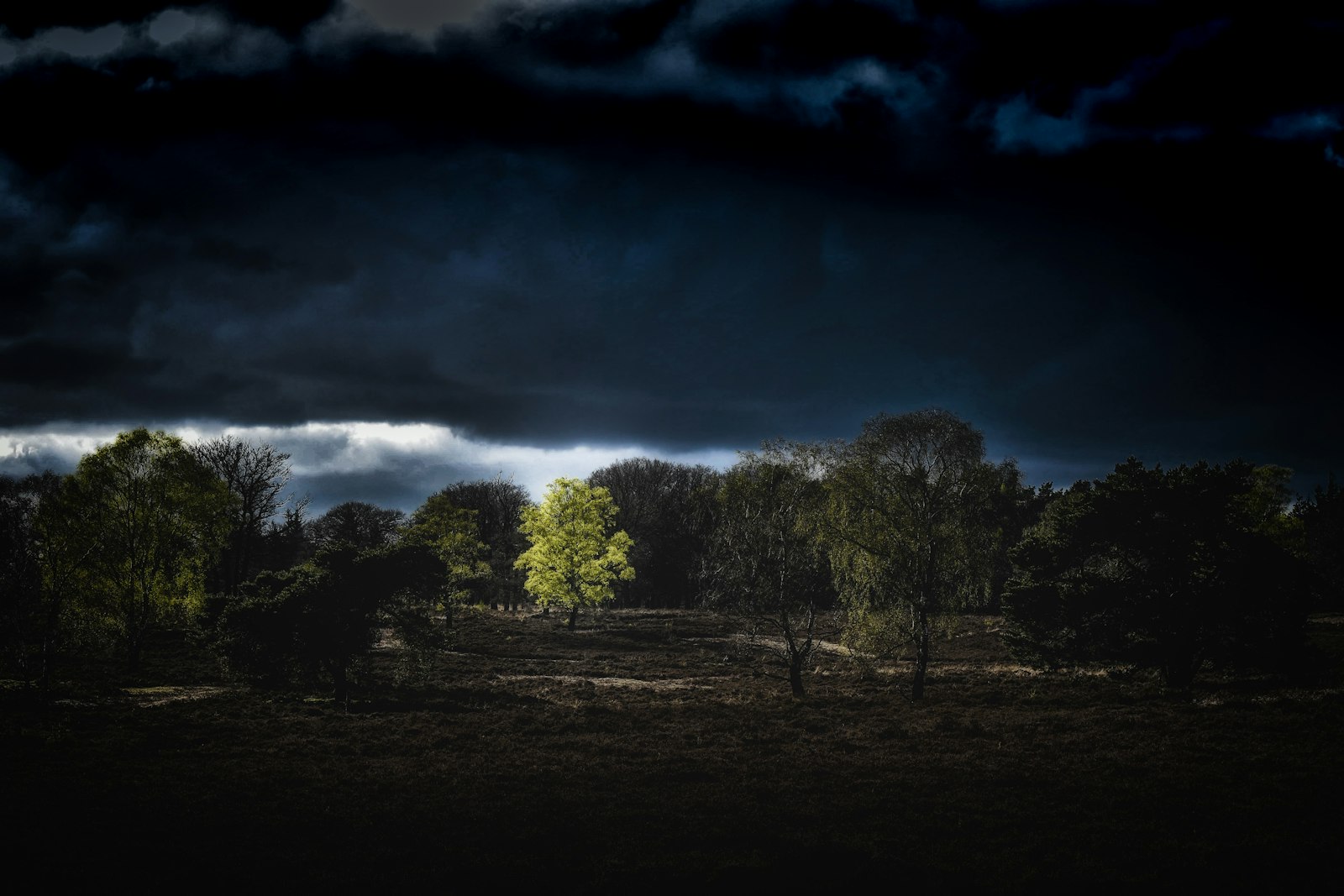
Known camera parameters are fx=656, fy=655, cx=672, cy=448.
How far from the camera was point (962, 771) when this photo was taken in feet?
61.7

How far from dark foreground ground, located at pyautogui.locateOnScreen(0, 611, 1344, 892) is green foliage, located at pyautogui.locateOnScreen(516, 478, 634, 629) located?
23.1 meters

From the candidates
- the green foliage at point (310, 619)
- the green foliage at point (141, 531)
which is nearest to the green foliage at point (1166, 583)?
the green foliage at point (310, 619)

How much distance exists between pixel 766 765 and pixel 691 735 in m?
4.68

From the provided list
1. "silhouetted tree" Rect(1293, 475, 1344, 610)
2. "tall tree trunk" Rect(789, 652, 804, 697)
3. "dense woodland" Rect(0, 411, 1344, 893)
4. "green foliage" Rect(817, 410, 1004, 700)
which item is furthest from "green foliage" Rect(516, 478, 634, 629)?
"silhouetted tree" Rect(1293, 475, 1344, 610)

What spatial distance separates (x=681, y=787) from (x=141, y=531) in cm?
3643

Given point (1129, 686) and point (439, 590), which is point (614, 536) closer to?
point (439, 590)

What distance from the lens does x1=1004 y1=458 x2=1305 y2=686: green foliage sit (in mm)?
27953

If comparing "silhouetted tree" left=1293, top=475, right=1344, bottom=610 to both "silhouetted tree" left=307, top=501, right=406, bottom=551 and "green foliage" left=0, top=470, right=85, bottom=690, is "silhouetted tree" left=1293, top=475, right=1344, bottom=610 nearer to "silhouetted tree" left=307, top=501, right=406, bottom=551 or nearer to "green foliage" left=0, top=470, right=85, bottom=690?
"green foliage" left=0, top=470, right=85, bottom=690

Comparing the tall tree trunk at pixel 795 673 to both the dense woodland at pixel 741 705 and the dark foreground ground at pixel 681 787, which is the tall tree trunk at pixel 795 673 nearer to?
the dense woodland at pixel 741 705

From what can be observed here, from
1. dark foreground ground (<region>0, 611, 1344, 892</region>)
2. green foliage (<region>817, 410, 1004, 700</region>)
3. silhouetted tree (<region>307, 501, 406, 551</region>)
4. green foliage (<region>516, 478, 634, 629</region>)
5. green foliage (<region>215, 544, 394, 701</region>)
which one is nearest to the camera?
dark foreground ground (<region>0, 611, 1344, 892</region>)

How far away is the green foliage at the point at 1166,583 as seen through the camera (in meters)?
28.0

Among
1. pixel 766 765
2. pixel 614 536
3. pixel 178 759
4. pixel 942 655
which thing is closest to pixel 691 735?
pixel 766 765

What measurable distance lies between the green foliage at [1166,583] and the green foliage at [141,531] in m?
46.5

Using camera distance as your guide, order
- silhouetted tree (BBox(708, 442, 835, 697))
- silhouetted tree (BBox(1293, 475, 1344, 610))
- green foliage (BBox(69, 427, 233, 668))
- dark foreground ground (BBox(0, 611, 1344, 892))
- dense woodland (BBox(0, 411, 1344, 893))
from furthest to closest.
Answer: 1. silhouetted tree (BBox(1293, 475, 1344, 610))
2. green foliage (BBox(69, 427, 233, 668))
3. silhouetted tree (BBox(708, 442, 835, 697))
4. dense woodland (BBox(0, 411, 1344, 893))
5. dark foreground ground (BBox(0, 611, 1344, 892))
